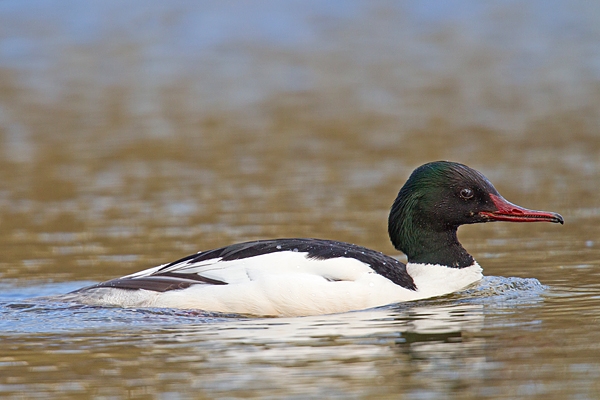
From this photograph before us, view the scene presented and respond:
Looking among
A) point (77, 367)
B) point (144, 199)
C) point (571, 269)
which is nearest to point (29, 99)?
point (144, 199)

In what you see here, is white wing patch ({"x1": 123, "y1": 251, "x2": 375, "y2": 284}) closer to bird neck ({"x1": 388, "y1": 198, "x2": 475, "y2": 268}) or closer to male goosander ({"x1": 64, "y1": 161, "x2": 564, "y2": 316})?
male goosander ({"x1": 64, "y1": 161, "x2": 564, "y2": 316})

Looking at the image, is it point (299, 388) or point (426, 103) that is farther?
point (426, 103)

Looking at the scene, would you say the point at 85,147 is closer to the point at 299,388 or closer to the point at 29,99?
the point at 29,99

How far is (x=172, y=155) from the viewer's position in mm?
17125

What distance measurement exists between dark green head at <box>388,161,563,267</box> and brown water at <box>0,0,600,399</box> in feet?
1.48

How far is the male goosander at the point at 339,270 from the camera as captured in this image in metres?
8.96

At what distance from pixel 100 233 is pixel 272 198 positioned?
233cm

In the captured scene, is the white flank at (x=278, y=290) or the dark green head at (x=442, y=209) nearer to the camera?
the white flank at (x=278, y=290)

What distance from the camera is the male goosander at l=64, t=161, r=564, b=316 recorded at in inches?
353

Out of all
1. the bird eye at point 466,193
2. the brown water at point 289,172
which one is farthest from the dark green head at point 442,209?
the brown water at point 289,172

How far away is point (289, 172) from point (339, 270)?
6751mm

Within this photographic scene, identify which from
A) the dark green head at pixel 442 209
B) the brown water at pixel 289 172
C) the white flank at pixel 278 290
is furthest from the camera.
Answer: the dark green head at pixel 442 209

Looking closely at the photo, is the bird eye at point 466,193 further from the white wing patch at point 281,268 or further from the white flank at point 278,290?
the white wing patch at point 281,268

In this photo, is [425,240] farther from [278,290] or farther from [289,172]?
[289,172]
